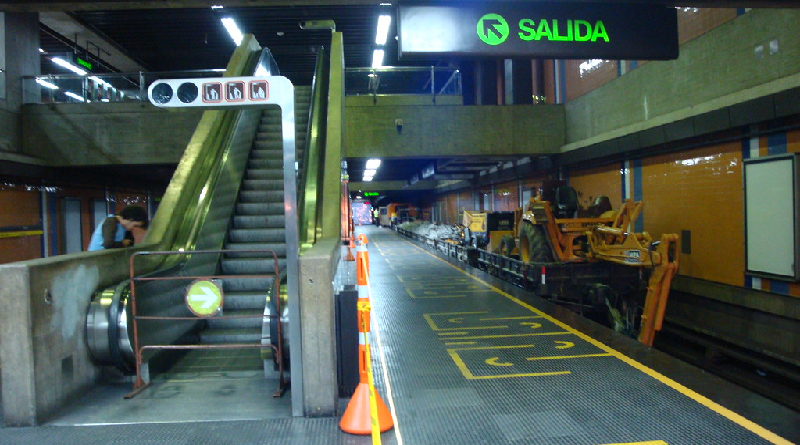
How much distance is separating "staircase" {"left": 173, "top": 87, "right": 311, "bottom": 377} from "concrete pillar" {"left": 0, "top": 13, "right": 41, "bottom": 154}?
729 centimetres

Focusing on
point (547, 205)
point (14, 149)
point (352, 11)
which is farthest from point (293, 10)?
point (547, 205)

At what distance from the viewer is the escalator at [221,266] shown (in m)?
4.74

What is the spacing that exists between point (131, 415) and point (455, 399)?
270 centimetres

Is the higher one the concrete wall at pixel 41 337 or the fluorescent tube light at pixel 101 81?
the fluorescent tube light at pixel 101 81

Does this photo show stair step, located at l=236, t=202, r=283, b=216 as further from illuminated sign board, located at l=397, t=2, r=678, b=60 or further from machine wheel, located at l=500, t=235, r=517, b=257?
machine wheel, located at l=500, t=235, r=517, b=257

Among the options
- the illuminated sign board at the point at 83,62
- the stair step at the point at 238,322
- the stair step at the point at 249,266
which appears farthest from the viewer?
the illuminated sign board at the point at 83,62

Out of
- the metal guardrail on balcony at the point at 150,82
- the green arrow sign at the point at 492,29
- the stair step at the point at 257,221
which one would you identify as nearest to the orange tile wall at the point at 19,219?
the metal guardrail on balcony at the point at 150,82

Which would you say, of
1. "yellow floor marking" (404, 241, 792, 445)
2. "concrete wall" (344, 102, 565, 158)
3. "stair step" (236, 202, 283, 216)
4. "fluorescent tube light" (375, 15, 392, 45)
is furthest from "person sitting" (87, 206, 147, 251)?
"fluorescent tube light" (375, 15, 392, 45)

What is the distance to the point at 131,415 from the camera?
4.16 m

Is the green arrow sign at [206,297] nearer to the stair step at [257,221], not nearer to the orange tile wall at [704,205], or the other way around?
the stair step at [257,221]

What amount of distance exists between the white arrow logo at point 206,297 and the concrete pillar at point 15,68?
10878 millimetres

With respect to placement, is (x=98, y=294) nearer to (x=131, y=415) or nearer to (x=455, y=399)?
(x=131, y=415)

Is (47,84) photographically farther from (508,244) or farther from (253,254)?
(508,244)

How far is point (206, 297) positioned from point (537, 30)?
428 centimetres
